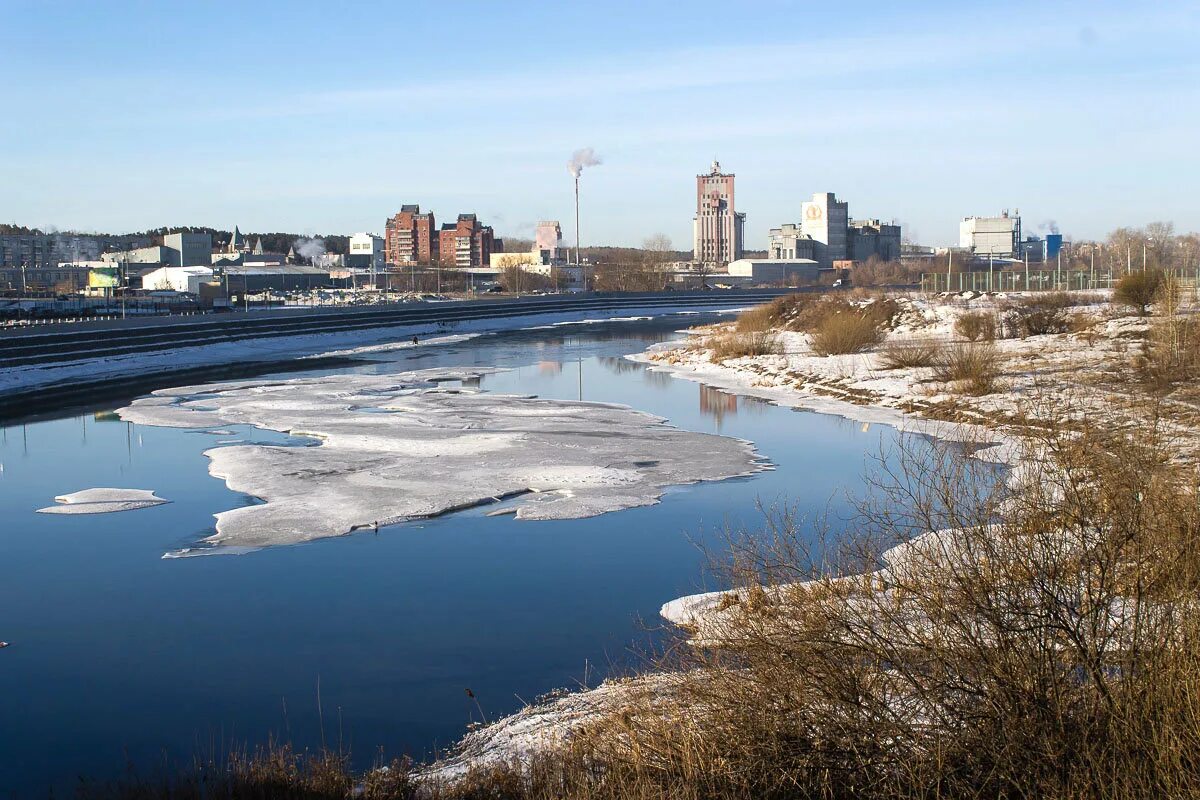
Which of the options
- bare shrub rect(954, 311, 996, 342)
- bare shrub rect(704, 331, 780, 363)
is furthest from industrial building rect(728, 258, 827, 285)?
bare shrub rect(954, 311, 996, 342)

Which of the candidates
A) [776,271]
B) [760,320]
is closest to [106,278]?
[760,320]

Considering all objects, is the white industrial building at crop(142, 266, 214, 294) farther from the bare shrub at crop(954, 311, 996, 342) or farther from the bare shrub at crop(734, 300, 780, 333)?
the bare shrub at crop(954, 311, 996, 342)

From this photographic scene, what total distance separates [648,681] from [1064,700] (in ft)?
9.93

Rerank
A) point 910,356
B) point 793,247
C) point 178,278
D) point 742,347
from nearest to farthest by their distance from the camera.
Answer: point 910,356, point 742,347, point 178,278, point 793,247

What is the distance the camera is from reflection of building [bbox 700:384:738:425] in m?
26.4

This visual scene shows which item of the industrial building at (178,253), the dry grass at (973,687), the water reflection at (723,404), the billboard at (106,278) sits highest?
the industrial building at (178,253)

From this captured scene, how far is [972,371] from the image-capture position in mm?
26125

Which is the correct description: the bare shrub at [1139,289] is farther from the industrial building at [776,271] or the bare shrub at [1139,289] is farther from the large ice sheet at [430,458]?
the industrial building at [776,271]

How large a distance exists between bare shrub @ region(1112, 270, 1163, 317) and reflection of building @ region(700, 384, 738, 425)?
18904 mm

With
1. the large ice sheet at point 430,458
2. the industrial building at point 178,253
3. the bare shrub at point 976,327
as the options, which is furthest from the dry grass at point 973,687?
the industrial building at point 178,253

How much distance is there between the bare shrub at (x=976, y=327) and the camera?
123ft

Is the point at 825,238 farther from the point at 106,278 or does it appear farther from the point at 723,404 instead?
the point at 723,404

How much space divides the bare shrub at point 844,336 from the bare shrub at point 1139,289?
10.4 m

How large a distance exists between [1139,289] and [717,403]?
21722 mm
